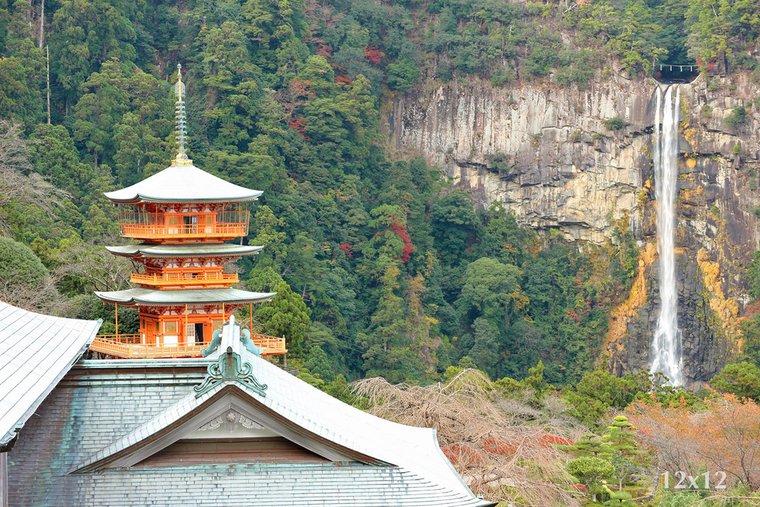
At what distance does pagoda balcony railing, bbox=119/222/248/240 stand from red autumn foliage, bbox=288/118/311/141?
2708cm

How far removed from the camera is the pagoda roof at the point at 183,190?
101 ft

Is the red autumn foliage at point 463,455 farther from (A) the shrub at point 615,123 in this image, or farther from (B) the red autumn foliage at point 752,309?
(A) the shrub at point 615,123

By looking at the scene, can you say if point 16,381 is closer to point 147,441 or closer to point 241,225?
point 147,441

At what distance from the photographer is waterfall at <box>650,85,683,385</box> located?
61.7m

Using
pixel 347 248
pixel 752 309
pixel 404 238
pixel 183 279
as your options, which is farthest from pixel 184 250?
pixel 752 309

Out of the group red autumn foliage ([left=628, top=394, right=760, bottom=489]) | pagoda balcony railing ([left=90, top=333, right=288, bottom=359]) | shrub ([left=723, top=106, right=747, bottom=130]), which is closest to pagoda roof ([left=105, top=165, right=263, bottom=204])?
pagoda balcony railing ([left=90, top=333, right=288, bottom=359])

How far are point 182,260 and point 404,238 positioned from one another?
29.0 m

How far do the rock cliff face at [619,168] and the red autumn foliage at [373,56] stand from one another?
2.67 meters

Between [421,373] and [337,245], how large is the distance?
7.47m

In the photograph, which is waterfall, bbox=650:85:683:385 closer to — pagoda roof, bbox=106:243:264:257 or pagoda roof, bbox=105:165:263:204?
pagoda roof, bbox=105:165:263:204

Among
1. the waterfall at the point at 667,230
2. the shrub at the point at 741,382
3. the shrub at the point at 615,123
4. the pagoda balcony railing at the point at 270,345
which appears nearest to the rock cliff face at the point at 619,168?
the shrub at the point at 615,123

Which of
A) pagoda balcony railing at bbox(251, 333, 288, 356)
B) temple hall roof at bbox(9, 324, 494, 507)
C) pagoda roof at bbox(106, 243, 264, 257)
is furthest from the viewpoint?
pagoda roof at bbox(106, 243, 264, 257)

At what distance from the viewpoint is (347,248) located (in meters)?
57.5

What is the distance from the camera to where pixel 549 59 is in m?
64.0
